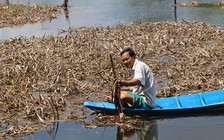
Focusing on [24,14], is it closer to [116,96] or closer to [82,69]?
[82,69]

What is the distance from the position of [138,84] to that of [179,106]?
147 centimetres

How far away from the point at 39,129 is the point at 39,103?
1334 millimetres

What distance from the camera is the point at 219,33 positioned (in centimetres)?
1967

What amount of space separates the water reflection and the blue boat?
33 cm

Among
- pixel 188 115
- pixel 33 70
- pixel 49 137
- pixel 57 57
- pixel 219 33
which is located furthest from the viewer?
pixel 219 33

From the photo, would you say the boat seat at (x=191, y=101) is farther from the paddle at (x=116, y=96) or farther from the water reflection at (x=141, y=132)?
the paddle at (x=116, y=96)

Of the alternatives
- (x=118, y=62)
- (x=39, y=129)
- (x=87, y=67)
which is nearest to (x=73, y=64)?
(x=87, y=67)

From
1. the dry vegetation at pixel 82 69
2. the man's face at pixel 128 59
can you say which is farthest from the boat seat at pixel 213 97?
the man's face at pixel 128 59

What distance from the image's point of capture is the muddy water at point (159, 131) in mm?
8617

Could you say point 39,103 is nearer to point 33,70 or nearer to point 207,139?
point 33,70

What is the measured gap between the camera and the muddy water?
339 inches

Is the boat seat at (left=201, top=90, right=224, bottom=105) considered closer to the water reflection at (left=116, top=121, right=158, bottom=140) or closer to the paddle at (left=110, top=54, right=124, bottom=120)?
the water reflection at (left=116, top=121, right=158, bottom=140)

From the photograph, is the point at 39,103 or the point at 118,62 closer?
the point at 39,103

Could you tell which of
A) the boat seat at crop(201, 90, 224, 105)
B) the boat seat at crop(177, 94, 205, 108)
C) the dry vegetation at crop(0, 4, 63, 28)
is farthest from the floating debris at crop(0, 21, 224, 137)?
the dry vegetation at crop(0, 4, 63, 28)
